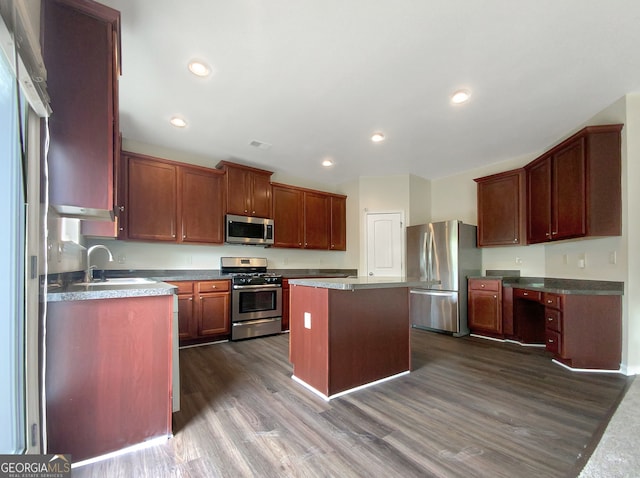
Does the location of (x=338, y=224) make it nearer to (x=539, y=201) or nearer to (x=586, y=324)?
(x=539, y=201)

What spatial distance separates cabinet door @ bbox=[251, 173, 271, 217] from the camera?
14.7ft

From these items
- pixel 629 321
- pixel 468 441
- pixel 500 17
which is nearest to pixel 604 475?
pixel 468 441

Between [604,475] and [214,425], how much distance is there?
2201 mm

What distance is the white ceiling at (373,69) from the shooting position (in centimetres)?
185

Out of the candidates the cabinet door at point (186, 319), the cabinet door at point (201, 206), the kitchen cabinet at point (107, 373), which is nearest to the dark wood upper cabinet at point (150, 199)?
the cabinet door at point (201, 206)

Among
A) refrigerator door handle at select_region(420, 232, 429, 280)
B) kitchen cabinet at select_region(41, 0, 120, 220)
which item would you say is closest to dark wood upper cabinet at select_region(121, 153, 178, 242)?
kitchen cabinet at select_region(41, 0, 120, 220)

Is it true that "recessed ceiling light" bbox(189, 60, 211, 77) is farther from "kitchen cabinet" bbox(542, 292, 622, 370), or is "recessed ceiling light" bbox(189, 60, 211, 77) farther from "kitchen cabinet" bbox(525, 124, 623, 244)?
"kitchen cabinet" bbox(542, 292, 622, 370)

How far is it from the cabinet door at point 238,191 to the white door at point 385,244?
2.24 meters

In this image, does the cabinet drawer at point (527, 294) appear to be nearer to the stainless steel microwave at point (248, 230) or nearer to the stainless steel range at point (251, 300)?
the stainless steel range at point (251, 300)

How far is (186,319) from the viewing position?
12.0ft

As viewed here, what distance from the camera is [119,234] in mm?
3412

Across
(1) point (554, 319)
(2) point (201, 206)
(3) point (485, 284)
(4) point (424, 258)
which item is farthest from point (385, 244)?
(2) point (201, 206)

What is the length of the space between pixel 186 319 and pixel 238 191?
193 cm

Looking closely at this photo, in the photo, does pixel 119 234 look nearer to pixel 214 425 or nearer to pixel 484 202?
pixel 214 425
